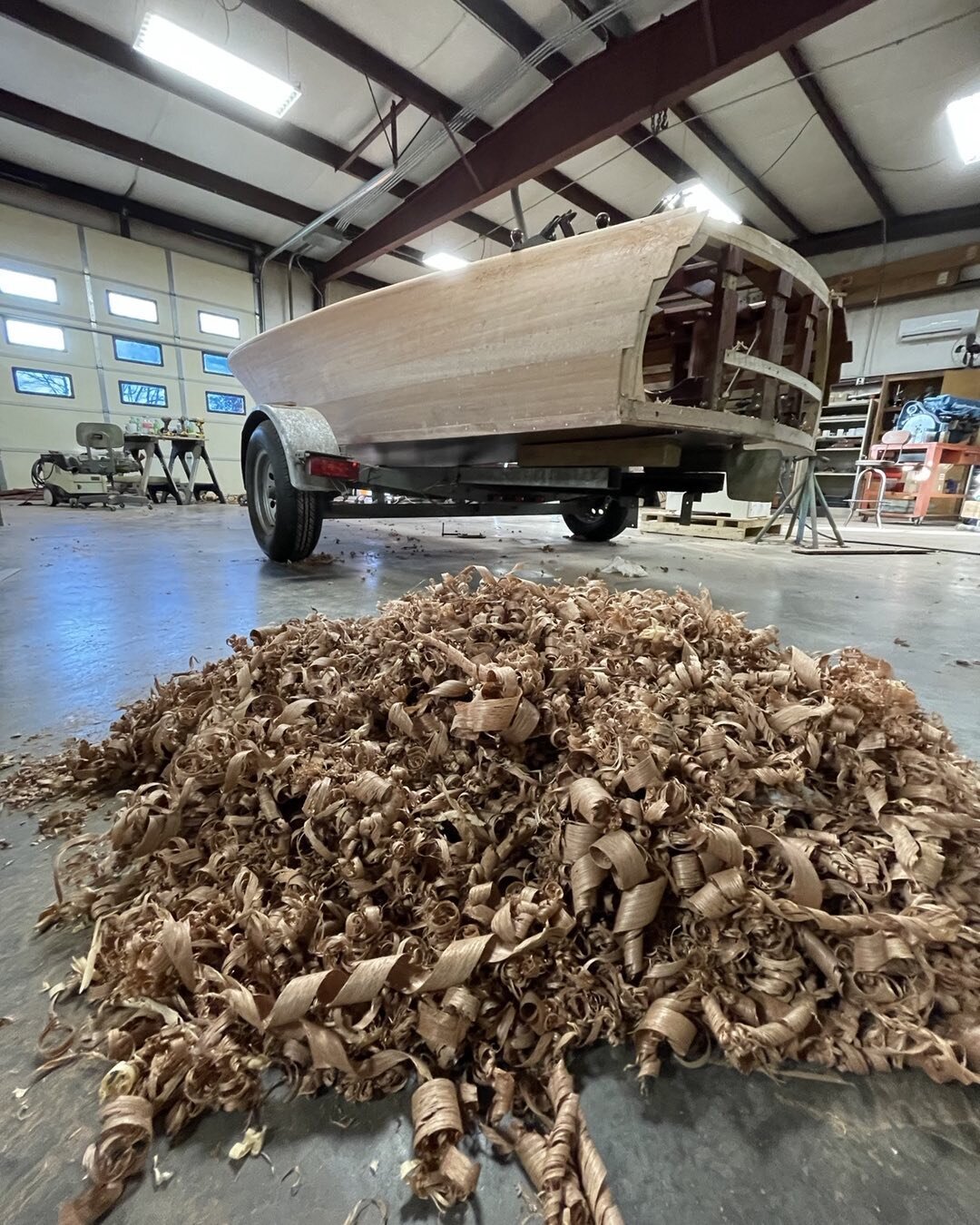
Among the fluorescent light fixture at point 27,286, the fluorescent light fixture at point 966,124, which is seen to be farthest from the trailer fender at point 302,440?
the fluorescent light fixture at point 27,286

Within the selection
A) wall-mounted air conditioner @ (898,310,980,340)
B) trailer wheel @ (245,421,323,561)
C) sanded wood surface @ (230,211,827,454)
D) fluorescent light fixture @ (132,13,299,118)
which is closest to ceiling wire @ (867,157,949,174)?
wall-mounted air conditioner @ (898,310,980,340)

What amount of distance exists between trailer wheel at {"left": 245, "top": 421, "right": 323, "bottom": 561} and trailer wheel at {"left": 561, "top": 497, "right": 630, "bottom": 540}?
7.54 ft

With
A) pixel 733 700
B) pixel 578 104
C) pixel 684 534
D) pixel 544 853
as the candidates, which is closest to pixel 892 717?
pixel 733 700

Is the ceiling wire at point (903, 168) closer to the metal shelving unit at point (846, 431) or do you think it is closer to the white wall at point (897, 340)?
the white wall at point (897, 340)

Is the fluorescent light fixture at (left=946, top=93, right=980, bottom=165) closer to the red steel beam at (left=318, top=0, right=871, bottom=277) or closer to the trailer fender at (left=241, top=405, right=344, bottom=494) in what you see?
the red steel beam at (left=318, top=0, right=871, bottom=277)

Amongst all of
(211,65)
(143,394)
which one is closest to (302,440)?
(211,65)

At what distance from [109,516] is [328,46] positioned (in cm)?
525

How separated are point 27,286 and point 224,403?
124 inches

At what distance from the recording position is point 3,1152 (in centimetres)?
46

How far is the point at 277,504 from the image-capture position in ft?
9.43

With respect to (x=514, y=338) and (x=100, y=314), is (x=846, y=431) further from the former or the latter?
(x=100, y=314)

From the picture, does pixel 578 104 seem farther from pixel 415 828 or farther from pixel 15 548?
pixel 415 828

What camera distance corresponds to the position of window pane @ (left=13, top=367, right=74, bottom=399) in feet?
27.9

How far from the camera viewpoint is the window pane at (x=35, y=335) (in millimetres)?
8359
